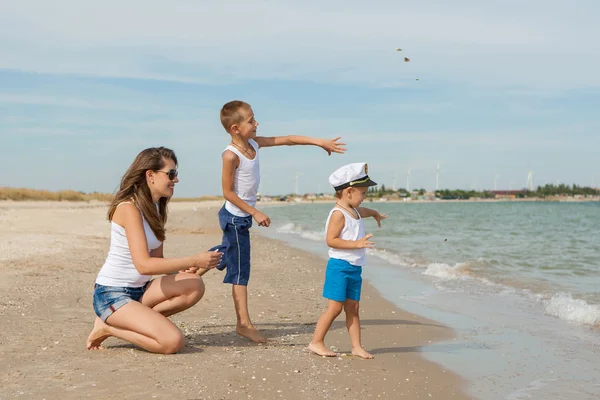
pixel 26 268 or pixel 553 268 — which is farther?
pixel 553 268

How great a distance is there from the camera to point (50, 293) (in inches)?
276

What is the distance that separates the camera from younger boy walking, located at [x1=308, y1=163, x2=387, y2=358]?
15.2ft

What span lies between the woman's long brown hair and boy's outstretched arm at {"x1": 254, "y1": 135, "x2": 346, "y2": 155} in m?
1.07

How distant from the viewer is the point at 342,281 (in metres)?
4.66

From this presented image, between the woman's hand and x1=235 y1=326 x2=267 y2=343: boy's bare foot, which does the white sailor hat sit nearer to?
the woman's hand

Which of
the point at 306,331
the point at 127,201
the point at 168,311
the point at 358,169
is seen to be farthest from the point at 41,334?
the point at 358,169

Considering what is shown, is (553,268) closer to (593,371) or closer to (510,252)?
(510,252)

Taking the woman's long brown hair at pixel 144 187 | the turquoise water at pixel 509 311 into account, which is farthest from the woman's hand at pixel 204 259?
the turquoise water at pixel 509 311

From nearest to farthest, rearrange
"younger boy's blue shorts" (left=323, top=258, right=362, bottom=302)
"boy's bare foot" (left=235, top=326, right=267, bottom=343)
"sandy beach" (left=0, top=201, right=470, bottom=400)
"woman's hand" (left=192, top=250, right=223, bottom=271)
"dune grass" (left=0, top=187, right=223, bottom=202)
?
"sandy beach" (left=0, top=201, right=470, bottom=400) → "woman's hand" (left=192, top=250, right=223, bottom=271) → "younger boy's blue shorts" (left=323, top=258, right=362, bottom=302) → "boy's bare foot" (left=235, top=326, right=267, bottom=343) → "dune grass" (left=0, top=187, right=223, bottom=202)

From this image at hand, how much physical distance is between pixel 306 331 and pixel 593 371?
234 centimetres

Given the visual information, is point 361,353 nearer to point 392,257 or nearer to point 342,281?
point 342,281

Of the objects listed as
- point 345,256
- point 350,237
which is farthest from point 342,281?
point 350,237

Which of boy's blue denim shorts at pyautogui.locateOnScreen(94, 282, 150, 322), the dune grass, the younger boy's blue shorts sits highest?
the younger boy's blue shorts

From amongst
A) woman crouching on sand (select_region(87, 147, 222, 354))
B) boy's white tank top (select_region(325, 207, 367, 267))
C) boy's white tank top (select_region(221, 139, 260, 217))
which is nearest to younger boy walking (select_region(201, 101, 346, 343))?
boy's white tank top (select_region(221, 139, 260, 217))
